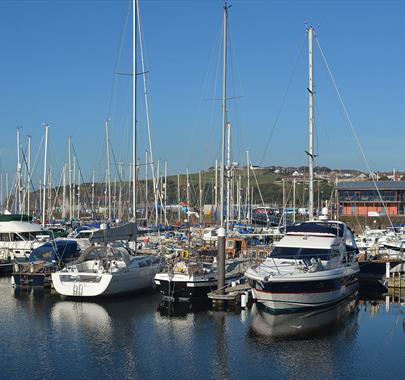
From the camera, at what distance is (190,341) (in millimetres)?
24375

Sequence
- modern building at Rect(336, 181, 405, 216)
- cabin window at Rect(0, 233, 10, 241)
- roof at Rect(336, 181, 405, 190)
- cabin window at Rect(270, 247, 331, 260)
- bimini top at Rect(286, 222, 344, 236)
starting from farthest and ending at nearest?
modern building at Rect(336, 181, 405, 216) → roof at Rect(336, 181, 405, 190) → cabin window at Rect(0, 233, 10, 241) → bimini top at Rect(286, 222, 344, 236) → cabin window at Rect(270, 247, 331, 260)

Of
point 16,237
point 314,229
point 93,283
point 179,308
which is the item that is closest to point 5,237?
point 16,237

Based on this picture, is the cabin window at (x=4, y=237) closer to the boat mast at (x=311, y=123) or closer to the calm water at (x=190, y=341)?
the calm water at (x=190, y=341)

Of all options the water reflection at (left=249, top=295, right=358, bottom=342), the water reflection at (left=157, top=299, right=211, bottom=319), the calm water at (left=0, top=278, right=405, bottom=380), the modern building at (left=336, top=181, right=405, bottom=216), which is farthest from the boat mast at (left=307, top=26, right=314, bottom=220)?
the modern building at (left=336, top=181, right=405, bottom=216)

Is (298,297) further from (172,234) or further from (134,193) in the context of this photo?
(172,234)

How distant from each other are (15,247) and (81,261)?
559 inches

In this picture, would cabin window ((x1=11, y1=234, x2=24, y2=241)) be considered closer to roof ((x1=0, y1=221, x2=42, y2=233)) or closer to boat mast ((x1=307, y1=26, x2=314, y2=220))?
roof ((x1=0, y1=221, x2=42, y2=233))

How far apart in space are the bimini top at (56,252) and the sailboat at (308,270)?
50.6 ft

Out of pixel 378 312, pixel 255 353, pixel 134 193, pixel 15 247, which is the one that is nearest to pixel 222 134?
pixel 134 193

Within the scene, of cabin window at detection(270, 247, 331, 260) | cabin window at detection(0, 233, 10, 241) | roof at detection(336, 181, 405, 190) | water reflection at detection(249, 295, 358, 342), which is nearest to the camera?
water reflection at detection(249, 295, 358, 342)

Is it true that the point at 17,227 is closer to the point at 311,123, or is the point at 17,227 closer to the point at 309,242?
the point at 311,123

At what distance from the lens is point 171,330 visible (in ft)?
85.6

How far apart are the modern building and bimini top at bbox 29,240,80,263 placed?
52.1 metres

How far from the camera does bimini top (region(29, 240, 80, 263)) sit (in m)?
39.9
